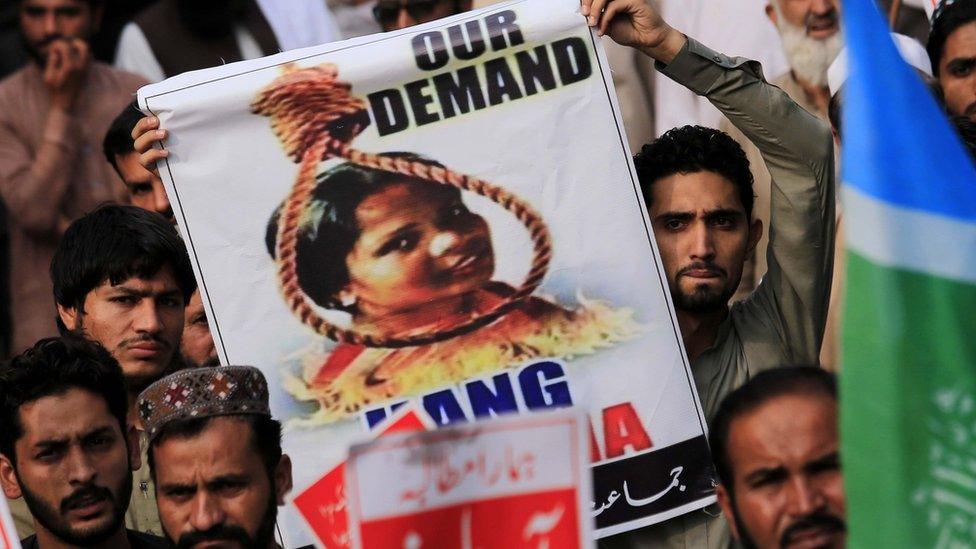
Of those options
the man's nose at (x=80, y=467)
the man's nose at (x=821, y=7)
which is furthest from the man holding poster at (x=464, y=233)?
the man's nose at (x=821, y=7)

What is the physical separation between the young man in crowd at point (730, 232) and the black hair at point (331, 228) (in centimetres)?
62

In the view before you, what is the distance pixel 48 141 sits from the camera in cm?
649

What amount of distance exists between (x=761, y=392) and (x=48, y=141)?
3.38 meters

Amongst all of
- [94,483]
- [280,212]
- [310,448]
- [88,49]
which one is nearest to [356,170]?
[280,212]

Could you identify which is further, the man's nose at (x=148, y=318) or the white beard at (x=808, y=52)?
the white beard at (x=808, y=52)

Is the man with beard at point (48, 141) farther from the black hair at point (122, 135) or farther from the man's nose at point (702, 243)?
the man's nose at point (702, 243)

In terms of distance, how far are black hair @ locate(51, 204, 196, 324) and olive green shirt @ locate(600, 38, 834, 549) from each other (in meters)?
1.33

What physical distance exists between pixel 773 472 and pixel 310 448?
3.84 feet

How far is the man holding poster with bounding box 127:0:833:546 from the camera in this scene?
4.40 m

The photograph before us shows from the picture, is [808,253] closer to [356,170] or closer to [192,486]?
[356,170]

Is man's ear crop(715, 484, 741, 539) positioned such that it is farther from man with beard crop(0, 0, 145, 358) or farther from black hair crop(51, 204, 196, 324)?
man with beard crop(0, 0, 145, 358)

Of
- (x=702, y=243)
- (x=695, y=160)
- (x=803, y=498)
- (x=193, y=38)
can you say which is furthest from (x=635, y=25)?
(x=193, y=38)

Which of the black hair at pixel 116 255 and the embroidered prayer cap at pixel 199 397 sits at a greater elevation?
the black hair at pixel 116 255

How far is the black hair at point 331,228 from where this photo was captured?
4434 millimetres
